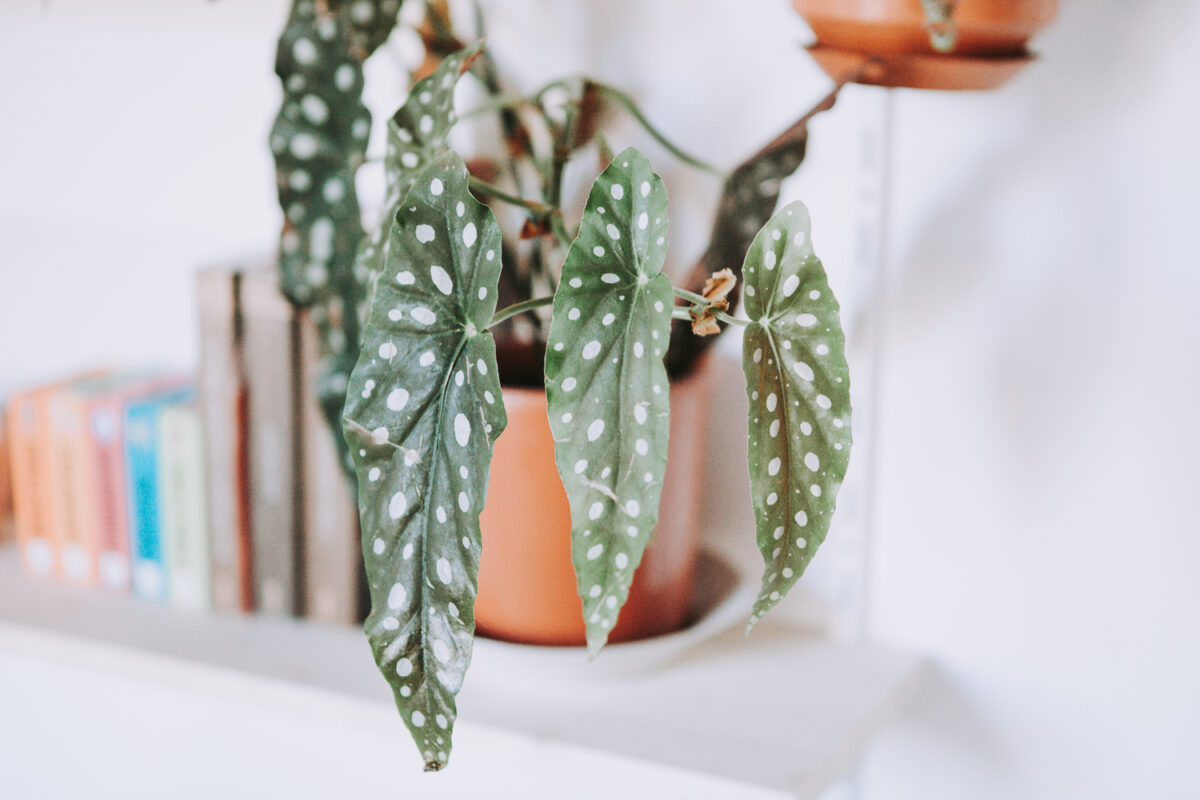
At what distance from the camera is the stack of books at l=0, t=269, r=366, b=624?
95cm

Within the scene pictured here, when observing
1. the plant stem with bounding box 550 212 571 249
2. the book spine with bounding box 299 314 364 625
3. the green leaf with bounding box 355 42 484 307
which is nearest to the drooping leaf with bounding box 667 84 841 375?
the plant stem with bounding box 550 212 571 249

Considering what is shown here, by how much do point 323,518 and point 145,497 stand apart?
20cm

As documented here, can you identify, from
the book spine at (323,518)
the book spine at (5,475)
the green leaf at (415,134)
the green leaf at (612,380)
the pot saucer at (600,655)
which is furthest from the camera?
the book spine at (5,475)

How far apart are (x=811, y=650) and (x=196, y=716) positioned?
0.57 m

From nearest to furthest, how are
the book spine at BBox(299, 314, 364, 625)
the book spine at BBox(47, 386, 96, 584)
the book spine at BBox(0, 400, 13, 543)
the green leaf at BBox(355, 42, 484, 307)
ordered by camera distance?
→ the green leaf at BBox(355, 42, 484, 307) → the book spine at BBox(299, 314, 364, 625) → the book spine at BBox(47, 386, 96, 584) → the book spine at BBox(0, 400, 13, 543)

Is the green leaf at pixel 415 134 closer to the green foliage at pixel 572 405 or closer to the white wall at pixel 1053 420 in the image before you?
the green foliage at pixel 572 405

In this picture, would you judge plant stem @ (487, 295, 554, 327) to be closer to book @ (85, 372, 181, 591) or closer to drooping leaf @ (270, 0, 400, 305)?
drooping leaf @ (270, 0, 400, 305)

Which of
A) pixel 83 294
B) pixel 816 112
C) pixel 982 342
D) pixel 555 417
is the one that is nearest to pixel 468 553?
pixel 555 417

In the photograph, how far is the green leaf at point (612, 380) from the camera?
0.56 metres

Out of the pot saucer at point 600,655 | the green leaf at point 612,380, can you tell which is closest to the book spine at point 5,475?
the pot saucer at point 600,655

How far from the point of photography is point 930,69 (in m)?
0.71

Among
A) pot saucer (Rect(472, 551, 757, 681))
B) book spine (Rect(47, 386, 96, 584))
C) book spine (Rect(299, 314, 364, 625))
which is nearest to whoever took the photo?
pot saucer (Rect(472, 551, 757, 681))

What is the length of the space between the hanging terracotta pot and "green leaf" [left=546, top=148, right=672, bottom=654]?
22 centimetres

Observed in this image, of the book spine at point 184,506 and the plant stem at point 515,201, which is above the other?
the plant stem at point 515,201
